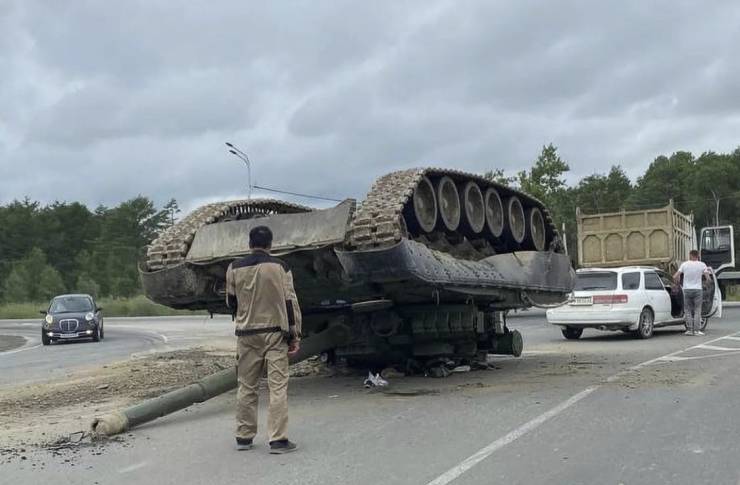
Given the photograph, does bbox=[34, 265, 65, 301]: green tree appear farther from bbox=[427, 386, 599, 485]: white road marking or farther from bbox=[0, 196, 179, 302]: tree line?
bbox=[427, 386, 599, 485]: white road marking

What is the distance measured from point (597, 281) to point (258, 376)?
11.8m

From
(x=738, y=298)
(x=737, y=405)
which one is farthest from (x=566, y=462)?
(x=738, y=298)

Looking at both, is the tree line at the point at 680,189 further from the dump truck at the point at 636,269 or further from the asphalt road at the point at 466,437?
the asphalt road at the point at 466,437

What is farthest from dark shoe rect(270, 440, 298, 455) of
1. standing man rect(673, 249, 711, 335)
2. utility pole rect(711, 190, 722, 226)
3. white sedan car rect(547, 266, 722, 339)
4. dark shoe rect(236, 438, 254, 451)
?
utility pole rect(711, 190, 722, 226)

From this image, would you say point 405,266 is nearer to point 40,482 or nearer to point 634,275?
point 40,482

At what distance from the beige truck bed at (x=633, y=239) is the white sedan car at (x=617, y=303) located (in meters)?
4.68

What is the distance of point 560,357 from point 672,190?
8223cm

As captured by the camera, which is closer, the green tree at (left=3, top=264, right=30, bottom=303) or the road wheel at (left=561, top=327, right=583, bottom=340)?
the road wheel at (left=561, top=327, right=583, bottom=340)

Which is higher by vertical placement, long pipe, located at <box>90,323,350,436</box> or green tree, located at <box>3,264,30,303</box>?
green tree, located at <box>3,264,30,303</box>

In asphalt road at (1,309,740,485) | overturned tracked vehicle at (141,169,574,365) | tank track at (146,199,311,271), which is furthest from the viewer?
tank track at (146,199,311,271)

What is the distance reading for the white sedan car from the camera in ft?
53.3

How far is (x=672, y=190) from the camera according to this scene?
88.9 meters

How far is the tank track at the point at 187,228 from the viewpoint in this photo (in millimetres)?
9234

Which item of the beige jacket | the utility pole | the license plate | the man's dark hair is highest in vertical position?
the utility pole
